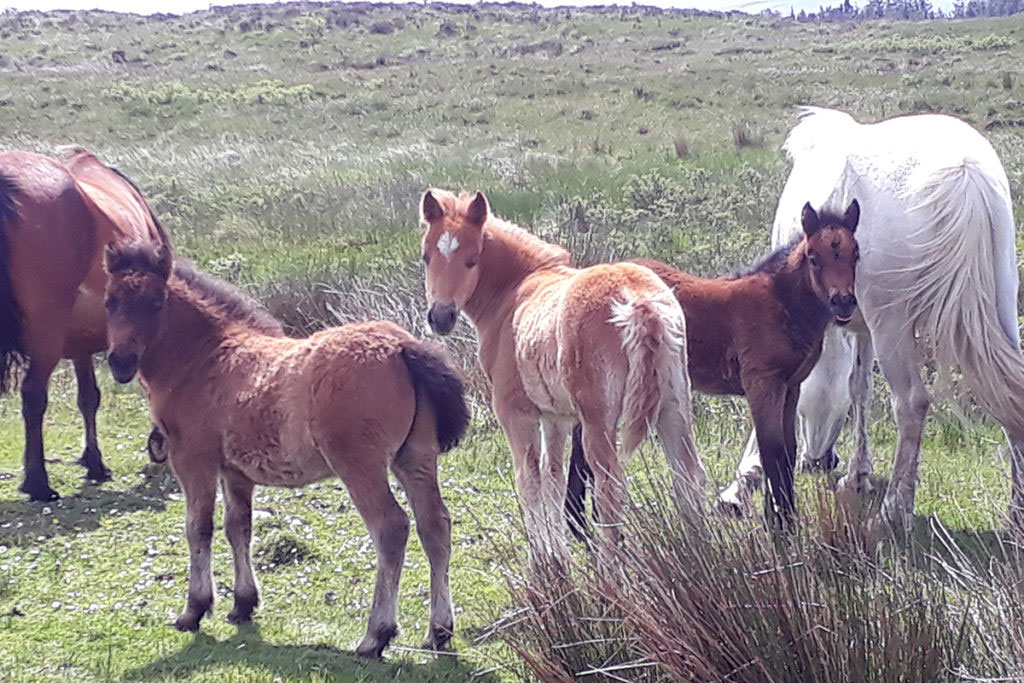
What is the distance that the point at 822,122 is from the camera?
715 cm

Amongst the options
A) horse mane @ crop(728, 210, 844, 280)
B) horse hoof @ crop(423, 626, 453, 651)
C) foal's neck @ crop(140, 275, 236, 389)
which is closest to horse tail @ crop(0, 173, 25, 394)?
foal's neck @ crop(140, 275, 236, 389)

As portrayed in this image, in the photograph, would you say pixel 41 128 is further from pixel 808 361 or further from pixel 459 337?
pixel 808 361

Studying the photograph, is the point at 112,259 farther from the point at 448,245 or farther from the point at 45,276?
the point at 45,276

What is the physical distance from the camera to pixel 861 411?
22.7 feet

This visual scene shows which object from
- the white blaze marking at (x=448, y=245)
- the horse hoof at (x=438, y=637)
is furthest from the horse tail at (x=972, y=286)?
the horse hoof at (x=438, y=637)

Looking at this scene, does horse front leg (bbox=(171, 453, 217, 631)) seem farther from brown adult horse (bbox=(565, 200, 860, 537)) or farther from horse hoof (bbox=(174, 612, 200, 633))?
brown adult horse (bbox=(565, 200, 860, 537))

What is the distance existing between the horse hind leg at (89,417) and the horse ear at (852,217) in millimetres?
5089

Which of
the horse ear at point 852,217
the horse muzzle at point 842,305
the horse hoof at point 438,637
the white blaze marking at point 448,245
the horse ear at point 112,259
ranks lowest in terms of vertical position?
the horse hoof at point 438,637

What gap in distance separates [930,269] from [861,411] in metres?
1.37

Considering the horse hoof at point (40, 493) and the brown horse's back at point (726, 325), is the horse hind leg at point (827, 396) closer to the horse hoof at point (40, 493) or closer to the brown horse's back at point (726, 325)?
the brown horse's back at point (726, 325)

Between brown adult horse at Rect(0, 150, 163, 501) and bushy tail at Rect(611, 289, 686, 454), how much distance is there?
400 cm

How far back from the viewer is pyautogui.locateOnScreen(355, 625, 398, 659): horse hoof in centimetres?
463

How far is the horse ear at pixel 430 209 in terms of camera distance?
5691 mm

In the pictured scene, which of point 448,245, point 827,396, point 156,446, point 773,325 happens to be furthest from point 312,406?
point 827,396
